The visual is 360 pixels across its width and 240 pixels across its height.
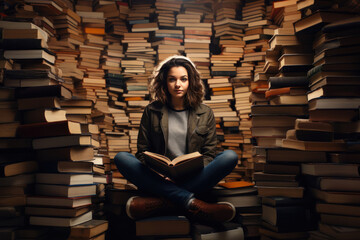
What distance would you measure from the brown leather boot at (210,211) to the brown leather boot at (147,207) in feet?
0.49

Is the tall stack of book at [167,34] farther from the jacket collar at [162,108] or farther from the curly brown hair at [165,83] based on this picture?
the jacket collar at [162,108]

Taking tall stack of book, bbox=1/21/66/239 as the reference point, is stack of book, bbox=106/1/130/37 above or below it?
above

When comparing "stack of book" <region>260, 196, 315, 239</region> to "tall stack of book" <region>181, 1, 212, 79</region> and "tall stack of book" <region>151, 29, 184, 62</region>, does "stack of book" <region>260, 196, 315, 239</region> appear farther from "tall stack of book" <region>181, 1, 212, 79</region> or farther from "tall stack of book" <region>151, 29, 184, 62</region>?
"tall stack of book" <region>151, 29, 184, 62</region>

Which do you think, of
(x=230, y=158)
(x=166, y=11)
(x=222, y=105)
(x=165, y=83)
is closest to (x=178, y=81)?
(x=165, y=83)

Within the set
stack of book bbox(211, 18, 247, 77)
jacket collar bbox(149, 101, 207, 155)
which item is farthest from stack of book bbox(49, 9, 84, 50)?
jacket collar bbox(149, 101, 207, 155)

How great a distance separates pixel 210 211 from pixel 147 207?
1.28ft

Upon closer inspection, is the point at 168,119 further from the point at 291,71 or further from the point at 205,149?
the point at 291,71

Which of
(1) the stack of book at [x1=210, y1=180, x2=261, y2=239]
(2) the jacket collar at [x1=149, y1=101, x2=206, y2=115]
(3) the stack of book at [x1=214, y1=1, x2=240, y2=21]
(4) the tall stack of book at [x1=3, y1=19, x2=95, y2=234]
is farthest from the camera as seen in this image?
(3) the stack of book at [x1=214, y1=1, x2=240, y2=21]

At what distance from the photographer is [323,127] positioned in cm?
186

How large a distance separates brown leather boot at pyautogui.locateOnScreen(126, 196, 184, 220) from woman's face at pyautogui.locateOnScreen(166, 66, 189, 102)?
913 mm

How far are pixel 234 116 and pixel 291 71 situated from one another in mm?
2582

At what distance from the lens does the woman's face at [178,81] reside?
241 cm

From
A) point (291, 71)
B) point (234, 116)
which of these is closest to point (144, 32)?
point (234, 116)

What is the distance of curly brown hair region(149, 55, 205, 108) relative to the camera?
256cm
